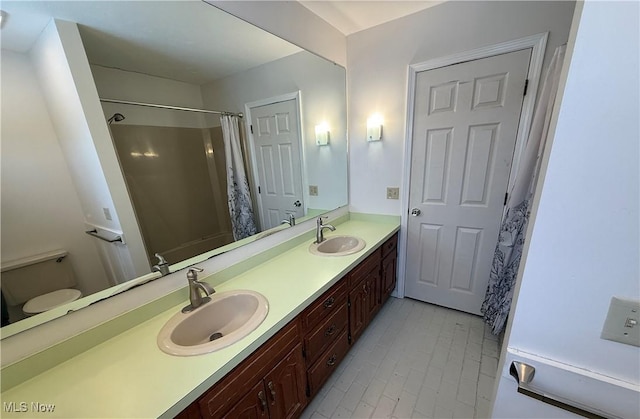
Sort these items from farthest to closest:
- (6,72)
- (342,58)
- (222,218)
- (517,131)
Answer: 1. (342,58)
2. (517,131)
3. (222,218)
4. (6,72)

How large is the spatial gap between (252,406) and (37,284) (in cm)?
90

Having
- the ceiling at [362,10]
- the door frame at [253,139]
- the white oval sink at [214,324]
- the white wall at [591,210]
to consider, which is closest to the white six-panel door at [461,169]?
the ceiling at [362,10]

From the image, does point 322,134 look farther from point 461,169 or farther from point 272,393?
point 272,393

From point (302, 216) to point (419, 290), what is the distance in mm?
1404

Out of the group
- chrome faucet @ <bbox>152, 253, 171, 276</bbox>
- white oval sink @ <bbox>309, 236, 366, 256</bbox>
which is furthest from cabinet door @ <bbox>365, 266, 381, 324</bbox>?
chrome faucet @ <bbox>152, 253, 171, 276</bbox>

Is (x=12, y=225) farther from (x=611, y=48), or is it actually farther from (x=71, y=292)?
(x=611, y=48)

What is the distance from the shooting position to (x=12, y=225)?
2.54 ft

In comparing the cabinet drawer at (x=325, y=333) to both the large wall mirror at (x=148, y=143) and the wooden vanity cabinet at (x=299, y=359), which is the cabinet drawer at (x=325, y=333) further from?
the large wall mirror at (x=148, y=143)

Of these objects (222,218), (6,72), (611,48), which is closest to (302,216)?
(222,218)

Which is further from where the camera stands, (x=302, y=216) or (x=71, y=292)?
(x=302, y=216)

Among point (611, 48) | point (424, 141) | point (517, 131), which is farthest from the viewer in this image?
point (424, 141)

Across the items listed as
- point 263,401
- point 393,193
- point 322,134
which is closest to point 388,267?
point 393,193

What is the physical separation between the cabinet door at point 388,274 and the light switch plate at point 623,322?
1454mm

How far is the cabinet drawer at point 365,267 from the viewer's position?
1566 mm
